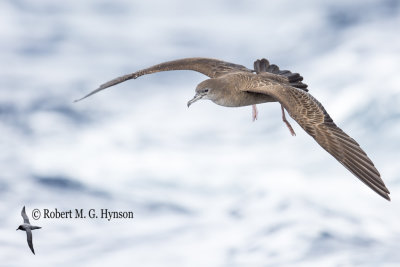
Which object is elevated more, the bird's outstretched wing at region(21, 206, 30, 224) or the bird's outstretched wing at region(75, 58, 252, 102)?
the bird's outstretched wing at region(75, 58, 252, 102)

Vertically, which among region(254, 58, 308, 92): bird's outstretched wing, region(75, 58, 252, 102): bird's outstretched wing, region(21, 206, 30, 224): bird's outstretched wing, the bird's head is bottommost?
region(21, 206, 30, 224): bird's outstretched wing

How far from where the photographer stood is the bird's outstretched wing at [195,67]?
46.9ft

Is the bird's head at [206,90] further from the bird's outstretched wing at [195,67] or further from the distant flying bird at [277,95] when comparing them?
the bird's outstretched wing at [195,67]

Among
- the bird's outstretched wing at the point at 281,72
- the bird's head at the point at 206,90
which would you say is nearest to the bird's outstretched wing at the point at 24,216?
the bird's head at the point at 206,90

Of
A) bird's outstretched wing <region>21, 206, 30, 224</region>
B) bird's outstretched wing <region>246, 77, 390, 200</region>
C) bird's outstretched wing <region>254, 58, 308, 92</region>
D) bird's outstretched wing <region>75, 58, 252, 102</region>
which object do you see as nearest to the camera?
bird's outstretched wing <region>246, 77, 390, 200</region>

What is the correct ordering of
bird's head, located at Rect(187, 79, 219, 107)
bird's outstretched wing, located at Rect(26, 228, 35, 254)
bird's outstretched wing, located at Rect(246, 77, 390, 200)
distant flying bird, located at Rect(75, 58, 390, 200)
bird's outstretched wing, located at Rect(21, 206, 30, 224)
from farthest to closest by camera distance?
bird's outstretched wing, located at Rect(21, 206, 30, 224)
bird's outstretched wing, located at Rect(26, 228, 35, 254)
bird's head, located at Rect(187, 79, 219, 107)
distant flying bird, located at Rect(75, 58, 390, 200)
bird's outstretched wing, located at Rect(246, 77, 390, 200)

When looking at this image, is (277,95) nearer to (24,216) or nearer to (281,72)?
(281,72)

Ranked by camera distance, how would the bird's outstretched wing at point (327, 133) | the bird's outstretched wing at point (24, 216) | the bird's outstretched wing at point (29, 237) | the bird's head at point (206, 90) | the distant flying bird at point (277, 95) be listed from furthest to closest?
the bird's outstretched wing at point (24, 216)
the bird's outstretched wing at point (29, 237)
the bird's head at point (206, 90)
the distant flying bird at point (277, 95)
the bird's outstretched wing at point (327, 133)

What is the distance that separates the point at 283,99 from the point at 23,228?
6.25 meters

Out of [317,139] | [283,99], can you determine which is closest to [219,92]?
[283,99]

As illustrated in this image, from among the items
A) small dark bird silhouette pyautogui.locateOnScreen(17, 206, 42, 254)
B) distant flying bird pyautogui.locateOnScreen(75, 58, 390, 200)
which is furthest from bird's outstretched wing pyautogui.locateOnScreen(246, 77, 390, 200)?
small dark bird silhouette pyautogui.locateOnScreen(17, 206, 42, 254)

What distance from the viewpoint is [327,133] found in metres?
11.2

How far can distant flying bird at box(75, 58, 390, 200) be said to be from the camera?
10.8 m

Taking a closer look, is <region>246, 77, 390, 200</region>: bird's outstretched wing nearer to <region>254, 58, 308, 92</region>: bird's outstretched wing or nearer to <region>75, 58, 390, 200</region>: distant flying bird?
<region>75, 58, 390, 200</region>: distant flying bird
